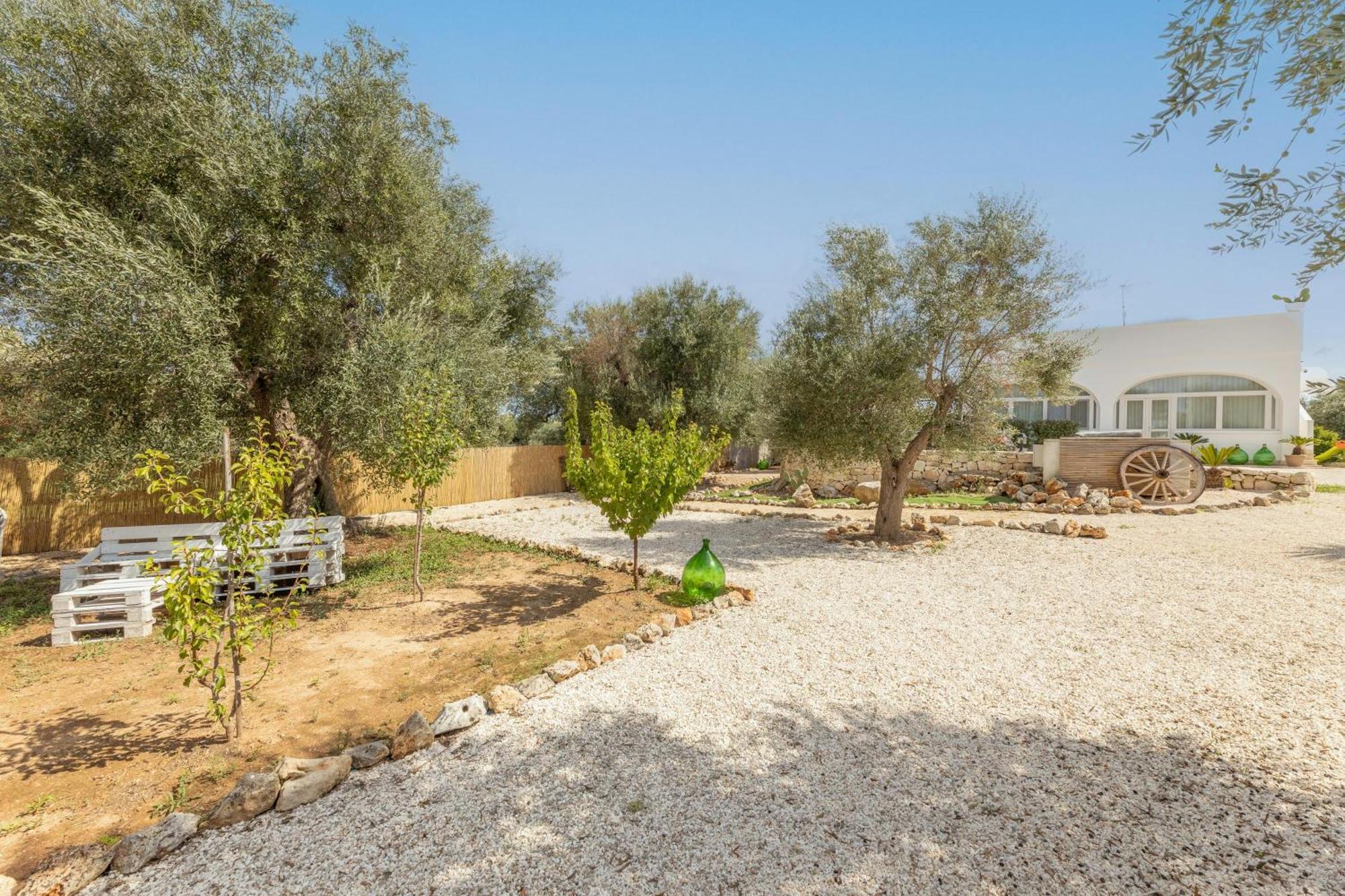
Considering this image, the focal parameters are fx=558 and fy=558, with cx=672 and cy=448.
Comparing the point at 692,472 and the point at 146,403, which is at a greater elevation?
the point at 146,403

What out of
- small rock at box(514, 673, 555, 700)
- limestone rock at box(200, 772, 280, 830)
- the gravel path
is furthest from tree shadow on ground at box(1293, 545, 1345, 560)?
limestone rock at box(200, 772, 280, 830)

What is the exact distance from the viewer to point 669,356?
20.6 m

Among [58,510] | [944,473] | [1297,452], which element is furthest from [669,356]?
[1297,452]

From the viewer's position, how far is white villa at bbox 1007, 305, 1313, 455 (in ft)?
68.0

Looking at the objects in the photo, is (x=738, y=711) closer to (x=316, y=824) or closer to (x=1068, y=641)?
(x=316, y=824)

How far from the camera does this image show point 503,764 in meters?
3.34

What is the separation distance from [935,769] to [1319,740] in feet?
8.47

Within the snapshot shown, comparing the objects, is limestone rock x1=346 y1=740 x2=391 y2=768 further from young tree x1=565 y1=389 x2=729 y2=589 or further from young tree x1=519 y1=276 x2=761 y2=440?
young tree x1=519 y1=276 x2=761 y2=440

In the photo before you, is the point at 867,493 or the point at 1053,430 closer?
the point at 867,493

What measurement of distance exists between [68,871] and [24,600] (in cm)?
671

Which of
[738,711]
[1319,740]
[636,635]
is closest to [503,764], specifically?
[738,711]

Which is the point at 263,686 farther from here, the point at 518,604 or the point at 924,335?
the point at 924,335

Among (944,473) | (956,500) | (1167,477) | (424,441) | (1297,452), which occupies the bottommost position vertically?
(956,500)

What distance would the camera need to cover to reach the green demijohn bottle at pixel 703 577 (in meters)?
6.52
